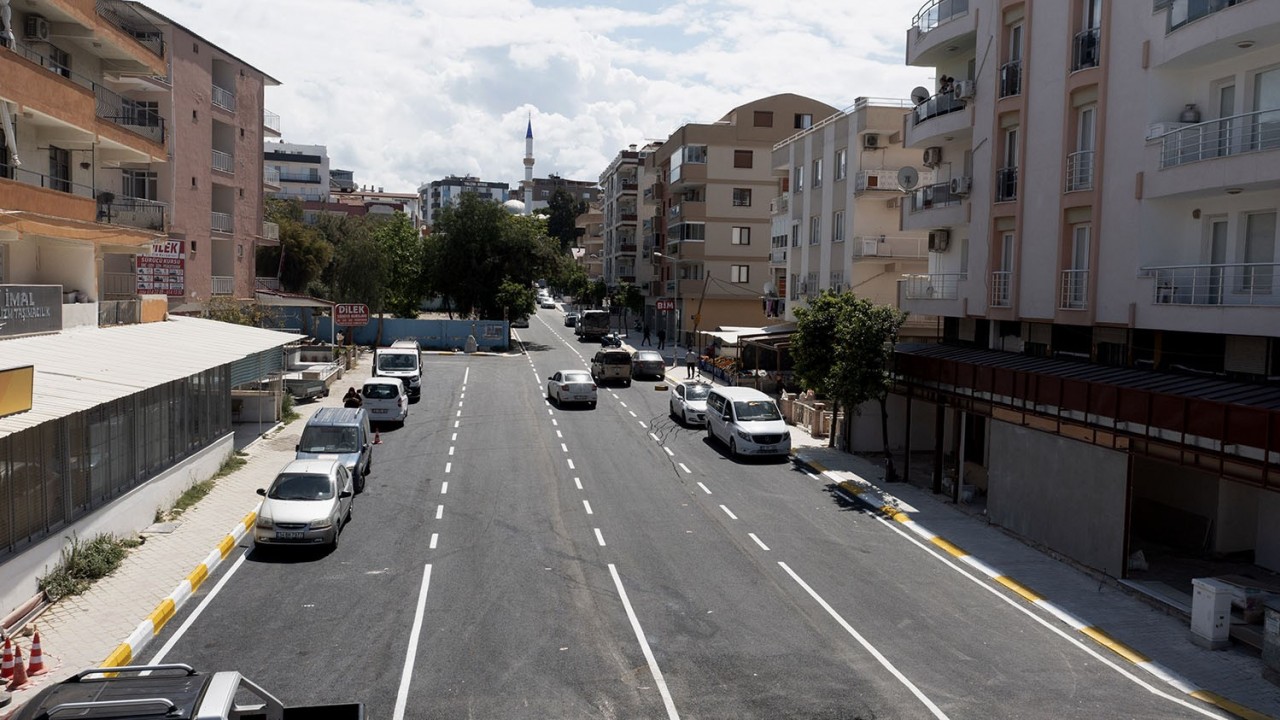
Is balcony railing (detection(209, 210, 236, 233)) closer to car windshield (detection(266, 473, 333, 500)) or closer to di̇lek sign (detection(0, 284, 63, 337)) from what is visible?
di̇lek sign (detection(0, 284, 63, 337))

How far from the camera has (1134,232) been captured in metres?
20.8

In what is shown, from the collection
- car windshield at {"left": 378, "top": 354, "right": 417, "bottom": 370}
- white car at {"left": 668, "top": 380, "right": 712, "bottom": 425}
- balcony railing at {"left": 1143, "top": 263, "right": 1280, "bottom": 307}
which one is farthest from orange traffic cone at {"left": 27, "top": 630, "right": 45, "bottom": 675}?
car windshield at {"left": 378, "top": 354, "right": 417, "bottom": 370}

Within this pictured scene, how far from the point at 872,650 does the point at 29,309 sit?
58.9 ft

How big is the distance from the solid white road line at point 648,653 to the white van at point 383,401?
19317 mm

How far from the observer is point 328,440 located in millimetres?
26016

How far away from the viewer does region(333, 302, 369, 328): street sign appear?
49062 millimetres

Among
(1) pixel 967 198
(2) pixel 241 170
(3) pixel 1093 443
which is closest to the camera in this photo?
(3) pixel 1093 443

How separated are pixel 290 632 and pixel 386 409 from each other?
70.6 feet

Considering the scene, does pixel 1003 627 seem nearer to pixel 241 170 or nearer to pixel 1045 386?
pixel 1045 386

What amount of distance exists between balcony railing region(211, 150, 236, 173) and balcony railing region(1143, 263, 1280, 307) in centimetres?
3830

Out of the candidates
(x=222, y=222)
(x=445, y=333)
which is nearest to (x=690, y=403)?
(x=222, y=222)

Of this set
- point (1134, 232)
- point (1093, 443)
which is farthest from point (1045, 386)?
point (1134, 232)

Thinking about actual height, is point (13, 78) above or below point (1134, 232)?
above

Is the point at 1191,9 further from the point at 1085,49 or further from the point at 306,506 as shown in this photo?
the point at 306,506
